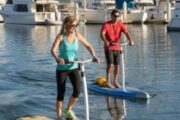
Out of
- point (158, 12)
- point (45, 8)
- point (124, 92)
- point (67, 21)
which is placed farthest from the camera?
point (45, 8)

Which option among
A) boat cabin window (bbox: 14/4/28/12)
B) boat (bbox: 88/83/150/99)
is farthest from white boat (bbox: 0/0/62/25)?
boat (bbox: 88/83/150/99)

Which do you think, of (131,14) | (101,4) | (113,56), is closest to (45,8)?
(101,4)

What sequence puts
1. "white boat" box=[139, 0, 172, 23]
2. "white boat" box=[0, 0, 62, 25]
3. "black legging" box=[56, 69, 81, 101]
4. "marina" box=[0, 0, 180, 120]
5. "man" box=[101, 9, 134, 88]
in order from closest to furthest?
"black legging" box=[56, 69, 81, 101] → "marina" box=[0, 0, 180, 120] → "man" box=[101, 9, 134, 88] → "white boat" box=[139, 0, 172, 23] → "white boat" box=[0, 0, 62, 25]

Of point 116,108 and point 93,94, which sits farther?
point 93,94

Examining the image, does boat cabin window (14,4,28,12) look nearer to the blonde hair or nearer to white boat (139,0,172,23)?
white boat (139,0,172,23)

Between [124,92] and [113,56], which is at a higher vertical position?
[113,56]

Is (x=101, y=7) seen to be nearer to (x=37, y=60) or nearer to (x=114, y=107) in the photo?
(x=37, y=60)

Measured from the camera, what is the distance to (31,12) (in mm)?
67188

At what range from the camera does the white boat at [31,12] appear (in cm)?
6675

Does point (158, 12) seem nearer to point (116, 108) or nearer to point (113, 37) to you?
point (113, 37)

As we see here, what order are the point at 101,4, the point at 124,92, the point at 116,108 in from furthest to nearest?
the point at 101,4, the point at 124,92, the point at 116,108

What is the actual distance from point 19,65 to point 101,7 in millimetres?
47548

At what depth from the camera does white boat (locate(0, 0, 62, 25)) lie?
6675 cm

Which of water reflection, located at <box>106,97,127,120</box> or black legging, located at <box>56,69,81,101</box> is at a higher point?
black legging, located at <box>56,69,81,101</box>
